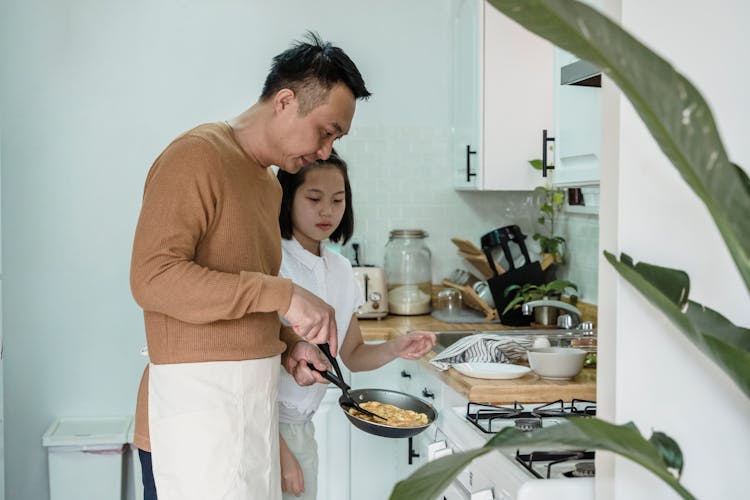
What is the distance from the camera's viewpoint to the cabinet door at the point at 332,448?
325 cm

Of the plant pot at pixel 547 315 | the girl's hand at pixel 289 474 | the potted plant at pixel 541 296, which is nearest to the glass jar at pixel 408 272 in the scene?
the potted plant at pixel 541 296

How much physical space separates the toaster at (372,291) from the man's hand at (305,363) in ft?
5.28

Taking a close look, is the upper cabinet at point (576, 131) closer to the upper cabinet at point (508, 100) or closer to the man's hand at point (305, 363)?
the upper cabinet at point (508, 100)

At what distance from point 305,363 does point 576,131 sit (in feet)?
3.98

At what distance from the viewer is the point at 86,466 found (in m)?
3.50

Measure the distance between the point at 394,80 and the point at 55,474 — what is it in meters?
2.13

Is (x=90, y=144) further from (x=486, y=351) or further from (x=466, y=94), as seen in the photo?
(x=486, y=351)

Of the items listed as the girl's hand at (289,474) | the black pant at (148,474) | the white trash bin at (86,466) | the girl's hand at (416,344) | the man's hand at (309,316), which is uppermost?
the man's hand at (309,316)

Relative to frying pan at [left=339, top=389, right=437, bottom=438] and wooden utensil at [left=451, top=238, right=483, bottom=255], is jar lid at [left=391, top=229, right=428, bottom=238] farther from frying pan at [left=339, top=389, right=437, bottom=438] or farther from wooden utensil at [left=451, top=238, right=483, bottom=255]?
frying pan at [left=339, top=389, right=437, bottom=438]

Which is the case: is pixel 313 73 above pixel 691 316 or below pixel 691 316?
above

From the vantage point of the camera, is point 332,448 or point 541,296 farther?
point 541,296

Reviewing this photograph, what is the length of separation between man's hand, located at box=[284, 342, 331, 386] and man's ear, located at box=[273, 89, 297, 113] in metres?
0.56

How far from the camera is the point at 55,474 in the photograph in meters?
3.49

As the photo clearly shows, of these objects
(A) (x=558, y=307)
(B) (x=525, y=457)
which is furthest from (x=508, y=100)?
(B) (x=525, y=457)
